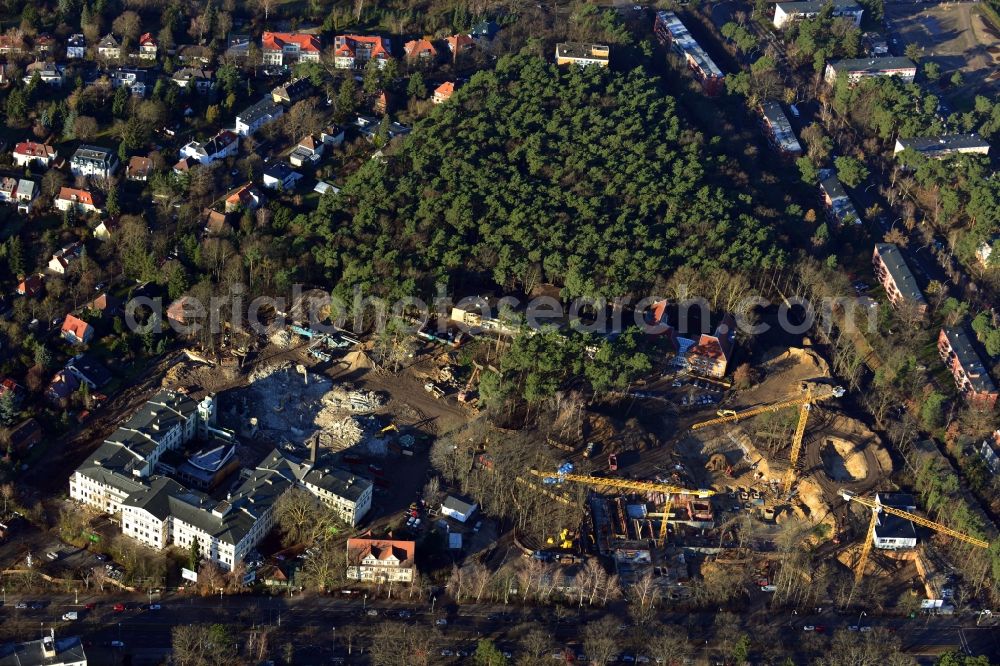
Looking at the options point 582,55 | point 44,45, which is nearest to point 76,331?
point 44,45

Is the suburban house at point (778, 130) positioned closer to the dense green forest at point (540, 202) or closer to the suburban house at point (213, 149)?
the dense green forest at point (540, 202)

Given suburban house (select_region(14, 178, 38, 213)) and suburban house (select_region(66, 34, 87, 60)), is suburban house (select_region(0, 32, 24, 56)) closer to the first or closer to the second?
suburban house (select_region(66, 34, 87, 60))

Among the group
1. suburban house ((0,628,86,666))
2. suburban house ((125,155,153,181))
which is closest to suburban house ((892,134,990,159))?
suburban house ((125,155,153,181))

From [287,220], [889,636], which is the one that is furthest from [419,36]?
[889,636]

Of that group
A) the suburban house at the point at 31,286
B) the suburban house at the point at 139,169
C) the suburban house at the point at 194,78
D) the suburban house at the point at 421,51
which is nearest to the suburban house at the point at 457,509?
the suburban house at the point at 31,286

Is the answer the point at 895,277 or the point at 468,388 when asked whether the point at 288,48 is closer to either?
the point at 468,388

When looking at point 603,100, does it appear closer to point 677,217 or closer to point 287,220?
point 677,217
